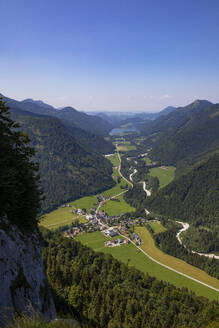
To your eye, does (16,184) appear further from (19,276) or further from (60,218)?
(60,218)

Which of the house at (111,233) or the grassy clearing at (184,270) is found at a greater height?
the house at (111,233)

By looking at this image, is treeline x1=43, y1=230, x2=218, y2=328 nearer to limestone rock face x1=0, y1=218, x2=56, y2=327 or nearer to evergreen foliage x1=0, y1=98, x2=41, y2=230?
limestone rock face x1=0, y1=218, x2=56, y2=327

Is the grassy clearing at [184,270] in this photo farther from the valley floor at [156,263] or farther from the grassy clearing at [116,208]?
the grassy clearing at [116,208]

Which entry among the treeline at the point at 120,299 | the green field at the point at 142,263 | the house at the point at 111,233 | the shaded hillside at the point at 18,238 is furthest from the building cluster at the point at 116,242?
the shaded hillside at the point at 18,238

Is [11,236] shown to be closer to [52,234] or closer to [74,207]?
[52,234]

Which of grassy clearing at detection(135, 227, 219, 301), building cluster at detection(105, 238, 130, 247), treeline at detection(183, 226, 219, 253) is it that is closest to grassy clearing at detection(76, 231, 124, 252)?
building cluster at detection(105, 238, 130, 247)
